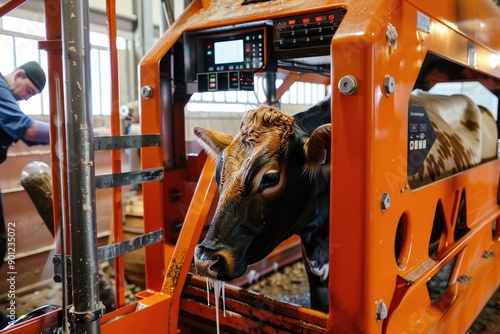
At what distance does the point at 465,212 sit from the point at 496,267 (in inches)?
28.9

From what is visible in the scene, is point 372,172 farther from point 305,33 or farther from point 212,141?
point 212,141

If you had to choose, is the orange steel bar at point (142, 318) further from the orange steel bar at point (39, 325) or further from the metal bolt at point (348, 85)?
the metal bolt at point (348, 85)

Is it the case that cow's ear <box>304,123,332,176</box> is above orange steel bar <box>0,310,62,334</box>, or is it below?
above

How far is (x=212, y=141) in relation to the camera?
2.21 metres

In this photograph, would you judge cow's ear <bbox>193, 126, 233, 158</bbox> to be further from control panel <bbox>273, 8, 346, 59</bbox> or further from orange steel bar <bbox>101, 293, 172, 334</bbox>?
orange steel bar <bbox>101, 293, 172, 334</bbox>

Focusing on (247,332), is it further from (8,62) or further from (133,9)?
(133,9)

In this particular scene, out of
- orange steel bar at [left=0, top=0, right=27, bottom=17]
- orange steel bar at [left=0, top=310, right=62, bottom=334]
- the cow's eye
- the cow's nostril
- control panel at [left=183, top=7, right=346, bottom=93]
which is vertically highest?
orange steel bar at [left=0, top=0, right=27, bottom=17]

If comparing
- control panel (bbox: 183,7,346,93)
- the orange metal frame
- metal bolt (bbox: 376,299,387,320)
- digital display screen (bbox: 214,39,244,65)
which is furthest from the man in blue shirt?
metal bolt (bbox: 376,299,387,320)

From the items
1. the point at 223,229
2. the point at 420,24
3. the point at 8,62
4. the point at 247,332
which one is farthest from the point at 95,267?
the point at 8,62

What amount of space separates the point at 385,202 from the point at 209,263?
2.33 feet

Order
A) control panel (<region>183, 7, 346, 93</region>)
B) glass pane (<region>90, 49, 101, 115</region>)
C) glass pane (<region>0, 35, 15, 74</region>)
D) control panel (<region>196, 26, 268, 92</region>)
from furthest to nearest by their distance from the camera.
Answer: glass pane (<region>90, 49, 101, 115</region>) < glass pane (<region>0, 35, 15, 74</region>) < control panel (<region>196, 26, 268, 92</region>) < control panel (<region>183, 7, 346, 93</region>)

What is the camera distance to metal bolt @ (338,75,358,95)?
1.51 m

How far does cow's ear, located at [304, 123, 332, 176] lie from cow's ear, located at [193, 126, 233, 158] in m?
0.49

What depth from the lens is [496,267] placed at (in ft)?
10.2
